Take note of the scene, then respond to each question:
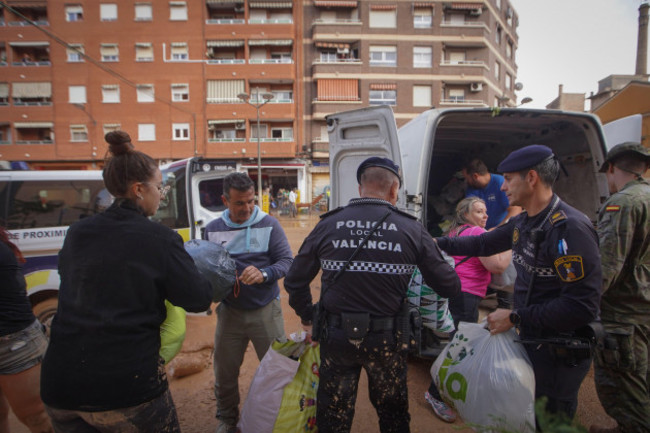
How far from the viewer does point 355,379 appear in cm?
199

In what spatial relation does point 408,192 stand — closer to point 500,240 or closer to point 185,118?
point 500,240

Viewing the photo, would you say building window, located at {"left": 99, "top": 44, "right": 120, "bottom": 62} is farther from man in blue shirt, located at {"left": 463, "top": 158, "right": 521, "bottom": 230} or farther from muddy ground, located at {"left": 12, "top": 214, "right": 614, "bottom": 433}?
man in blue shirt, located at {"left": 463, "top": 158, "right": 521, "bottom": 230}

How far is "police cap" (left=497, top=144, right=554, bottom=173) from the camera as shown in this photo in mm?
1924

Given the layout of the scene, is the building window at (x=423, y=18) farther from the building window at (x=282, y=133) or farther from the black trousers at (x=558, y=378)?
the black trousers at (x=558, y=378)

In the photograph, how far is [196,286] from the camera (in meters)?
1.53

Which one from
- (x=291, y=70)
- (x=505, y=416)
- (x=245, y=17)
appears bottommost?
(x=505, y=416)

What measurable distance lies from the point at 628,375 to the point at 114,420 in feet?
9.11

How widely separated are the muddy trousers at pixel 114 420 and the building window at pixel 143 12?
30690 millimetres

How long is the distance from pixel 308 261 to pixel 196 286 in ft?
2.38

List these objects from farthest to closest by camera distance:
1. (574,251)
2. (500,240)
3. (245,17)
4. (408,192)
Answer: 1. (245,17)
2. (408,192)
3. (500,240)
4. (574,251)

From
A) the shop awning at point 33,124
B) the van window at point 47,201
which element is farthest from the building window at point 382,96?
the van window at point 47,201

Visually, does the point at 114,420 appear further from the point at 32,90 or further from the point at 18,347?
the point at 32,90

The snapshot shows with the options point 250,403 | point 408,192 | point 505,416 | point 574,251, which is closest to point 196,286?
point 250,403

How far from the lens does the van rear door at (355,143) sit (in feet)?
10.7
